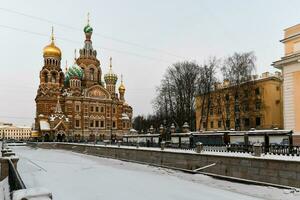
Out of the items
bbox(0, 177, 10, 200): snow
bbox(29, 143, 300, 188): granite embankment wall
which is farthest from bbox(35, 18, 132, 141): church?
bbox(0, 177, 10, 200): snow

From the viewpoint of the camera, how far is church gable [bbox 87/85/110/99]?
7281cm

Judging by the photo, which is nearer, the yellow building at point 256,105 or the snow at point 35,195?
the snow at point 35,195

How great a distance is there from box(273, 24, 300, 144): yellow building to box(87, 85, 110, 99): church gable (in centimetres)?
5256

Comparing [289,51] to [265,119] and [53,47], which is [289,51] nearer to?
[265,119]

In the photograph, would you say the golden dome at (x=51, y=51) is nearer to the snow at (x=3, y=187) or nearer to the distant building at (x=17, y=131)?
the snow at (x=3, y=187)

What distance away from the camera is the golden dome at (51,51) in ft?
237

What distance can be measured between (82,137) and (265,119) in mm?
39322

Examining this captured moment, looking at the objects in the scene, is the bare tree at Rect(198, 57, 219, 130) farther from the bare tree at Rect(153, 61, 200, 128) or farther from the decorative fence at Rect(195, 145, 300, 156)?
the decorative fence at Rect(195, 145, 300, 156)

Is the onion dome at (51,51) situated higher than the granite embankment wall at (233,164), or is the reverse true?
the onion dome at (51,51)

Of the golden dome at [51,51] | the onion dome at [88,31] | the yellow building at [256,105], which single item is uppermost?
the onion dome at [88,31]

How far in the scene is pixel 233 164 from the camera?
17.6 meters

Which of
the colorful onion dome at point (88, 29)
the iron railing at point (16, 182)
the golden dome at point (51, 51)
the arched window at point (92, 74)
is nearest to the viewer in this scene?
the iron railing at point (16, 182)

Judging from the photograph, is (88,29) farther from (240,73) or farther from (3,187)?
(3,187)

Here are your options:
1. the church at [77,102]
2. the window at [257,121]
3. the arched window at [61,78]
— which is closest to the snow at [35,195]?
the window at [257,121]
